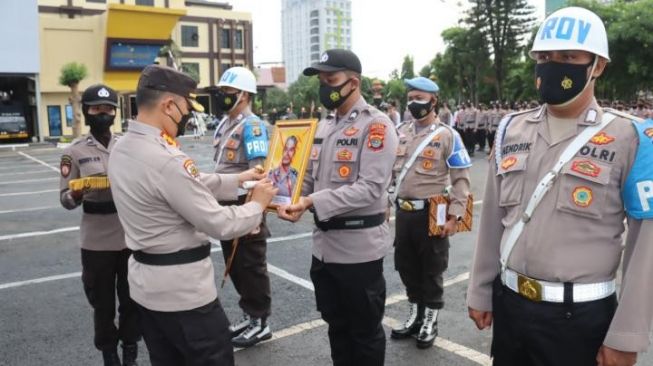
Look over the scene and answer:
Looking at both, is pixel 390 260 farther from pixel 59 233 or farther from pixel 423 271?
pixel 59 233

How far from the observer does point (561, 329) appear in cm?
237

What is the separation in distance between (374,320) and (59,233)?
6763 mm

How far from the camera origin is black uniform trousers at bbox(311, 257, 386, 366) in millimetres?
3479

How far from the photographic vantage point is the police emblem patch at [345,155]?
352 cm

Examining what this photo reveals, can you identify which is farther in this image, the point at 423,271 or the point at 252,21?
the point at 252,21

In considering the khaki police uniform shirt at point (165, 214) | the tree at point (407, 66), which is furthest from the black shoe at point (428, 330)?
the tree at point (407, 66)

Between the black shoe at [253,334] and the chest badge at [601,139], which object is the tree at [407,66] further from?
the chest badge at [601,139]

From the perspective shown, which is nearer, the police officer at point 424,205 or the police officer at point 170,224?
the police officer at point 170,224

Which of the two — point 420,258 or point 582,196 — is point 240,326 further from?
point 582,196

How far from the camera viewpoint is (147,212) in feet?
8.83

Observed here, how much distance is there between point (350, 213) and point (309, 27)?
120 meters

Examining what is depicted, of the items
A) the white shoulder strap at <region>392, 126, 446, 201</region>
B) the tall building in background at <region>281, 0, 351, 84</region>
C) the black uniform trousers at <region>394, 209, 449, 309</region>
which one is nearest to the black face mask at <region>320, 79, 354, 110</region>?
the white shoulder strap at <region>392, 126, 446, 201</region>

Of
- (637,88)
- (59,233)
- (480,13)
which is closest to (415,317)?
(59,233)

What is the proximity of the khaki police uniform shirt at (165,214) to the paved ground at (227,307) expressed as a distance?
1.76 m
